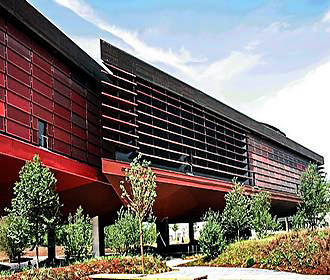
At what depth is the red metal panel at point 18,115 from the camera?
83.2 feet

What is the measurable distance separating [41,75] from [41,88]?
31.9 inches

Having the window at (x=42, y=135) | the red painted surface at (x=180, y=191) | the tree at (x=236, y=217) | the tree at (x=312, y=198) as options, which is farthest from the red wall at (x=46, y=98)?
the tree at (x=312, y=198)

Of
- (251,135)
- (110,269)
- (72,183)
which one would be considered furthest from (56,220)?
(251,135)

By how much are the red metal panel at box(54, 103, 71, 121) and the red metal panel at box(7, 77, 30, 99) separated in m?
3.44

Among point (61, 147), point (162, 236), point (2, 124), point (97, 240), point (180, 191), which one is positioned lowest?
point (162, 236)

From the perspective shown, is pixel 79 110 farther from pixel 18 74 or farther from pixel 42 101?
pixel 18 74

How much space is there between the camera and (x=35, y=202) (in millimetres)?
21312

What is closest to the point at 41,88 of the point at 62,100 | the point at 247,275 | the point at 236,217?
the point at 62,100

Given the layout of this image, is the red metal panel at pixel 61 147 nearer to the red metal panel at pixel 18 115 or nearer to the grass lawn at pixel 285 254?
the red metal panel at pixel 18 115

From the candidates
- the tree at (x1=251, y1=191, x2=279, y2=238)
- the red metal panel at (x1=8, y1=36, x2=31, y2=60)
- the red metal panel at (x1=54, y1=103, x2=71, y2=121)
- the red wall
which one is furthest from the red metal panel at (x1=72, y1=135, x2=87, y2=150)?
the tree at (x1=251, y1=191, x2=279, y2=238)

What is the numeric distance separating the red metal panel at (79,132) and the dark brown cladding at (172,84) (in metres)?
5.27

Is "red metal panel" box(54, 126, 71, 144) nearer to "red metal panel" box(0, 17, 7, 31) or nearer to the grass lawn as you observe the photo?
"red metal panel" box(0, 17, 7, 31)

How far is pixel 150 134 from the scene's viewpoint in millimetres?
39125

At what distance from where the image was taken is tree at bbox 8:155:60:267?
21.2m
